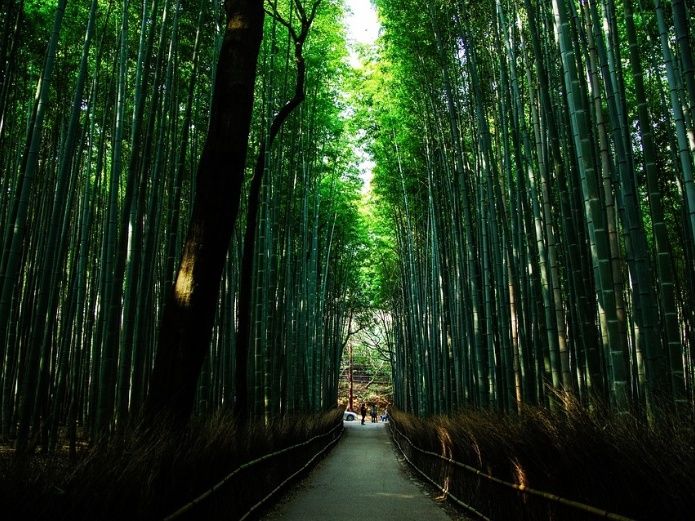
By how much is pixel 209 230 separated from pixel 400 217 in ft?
24.6

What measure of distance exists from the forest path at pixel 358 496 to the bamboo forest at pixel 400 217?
0.27 metres

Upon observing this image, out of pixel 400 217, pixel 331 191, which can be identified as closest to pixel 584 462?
pixel 400 217

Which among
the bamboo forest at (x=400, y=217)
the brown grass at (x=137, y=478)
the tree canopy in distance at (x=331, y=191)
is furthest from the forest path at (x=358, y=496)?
the tree canopy in distance at (x=331, y=191)

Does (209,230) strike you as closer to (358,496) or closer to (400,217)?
(358,496)

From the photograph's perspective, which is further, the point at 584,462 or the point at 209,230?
the point at 209,230

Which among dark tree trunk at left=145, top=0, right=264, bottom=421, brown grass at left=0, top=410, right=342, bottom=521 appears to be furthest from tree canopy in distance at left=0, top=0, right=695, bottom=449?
brown grass at left=0, top=410, right=342, bottom=521

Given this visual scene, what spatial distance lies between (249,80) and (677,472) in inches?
113

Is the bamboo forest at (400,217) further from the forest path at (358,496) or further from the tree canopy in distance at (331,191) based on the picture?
the forest path at (358,496)

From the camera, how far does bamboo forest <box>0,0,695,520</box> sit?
2283mm

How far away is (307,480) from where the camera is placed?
6035 millimetres

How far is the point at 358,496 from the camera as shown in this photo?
474 centimetres

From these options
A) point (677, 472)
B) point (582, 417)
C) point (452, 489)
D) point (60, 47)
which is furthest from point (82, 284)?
point (677, 472)

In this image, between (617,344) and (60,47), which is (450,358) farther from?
(60,47)

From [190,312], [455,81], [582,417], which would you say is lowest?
[582,417]
